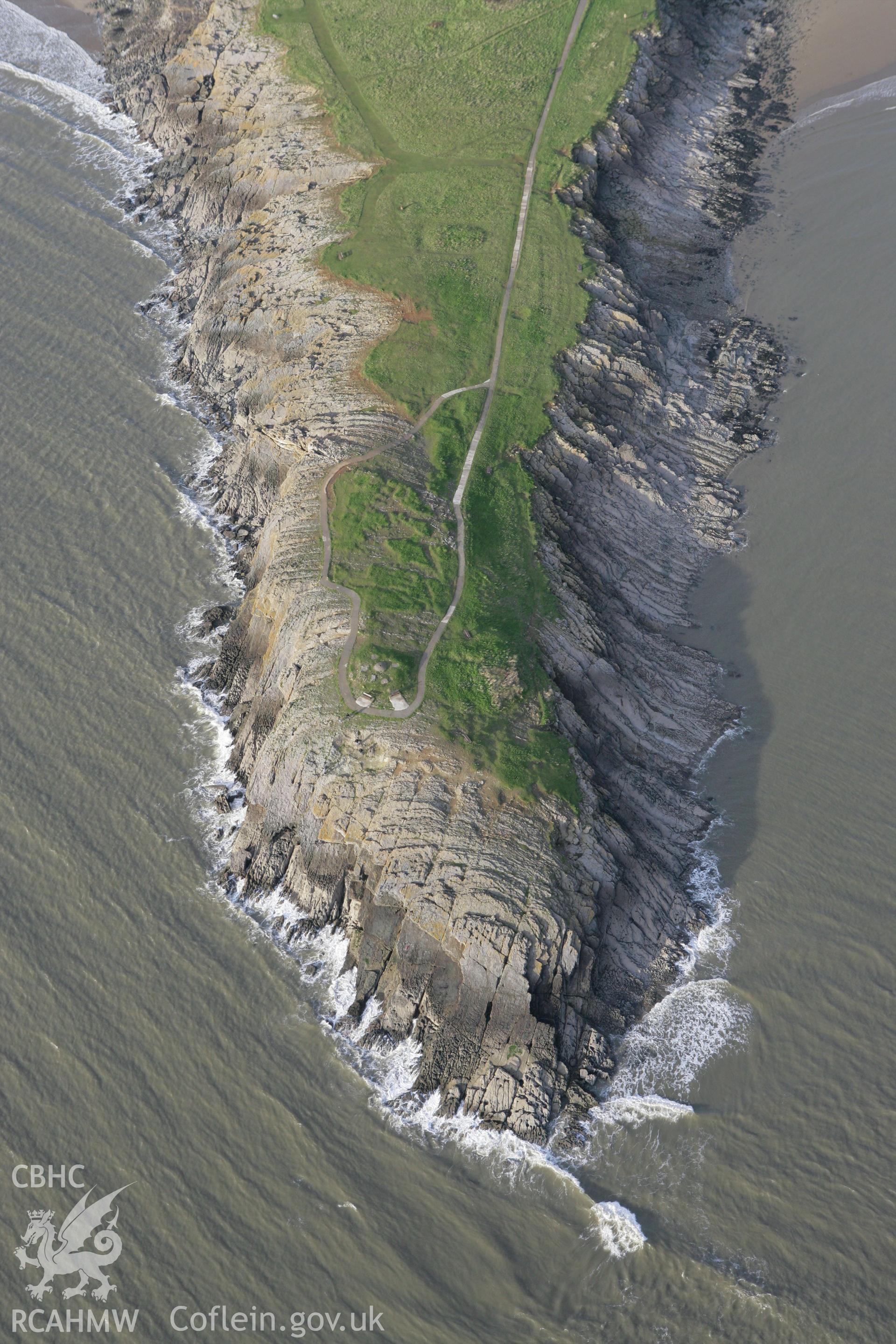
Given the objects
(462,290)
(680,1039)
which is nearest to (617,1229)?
(680,1039)

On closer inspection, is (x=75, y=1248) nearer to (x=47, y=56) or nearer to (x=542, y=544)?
(x=542, y=544)

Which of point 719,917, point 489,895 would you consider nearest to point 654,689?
point 719,917

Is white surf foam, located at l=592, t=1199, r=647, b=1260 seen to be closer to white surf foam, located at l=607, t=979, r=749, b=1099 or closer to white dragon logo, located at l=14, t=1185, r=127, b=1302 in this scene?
white surf foam, located at l=607, t=979, r=749, b=1099

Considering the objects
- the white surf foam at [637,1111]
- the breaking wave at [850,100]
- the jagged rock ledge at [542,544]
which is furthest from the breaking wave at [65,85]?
the white surf foam at [637,1111]

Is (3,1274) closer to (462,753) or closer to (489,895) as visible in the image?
(489,895)

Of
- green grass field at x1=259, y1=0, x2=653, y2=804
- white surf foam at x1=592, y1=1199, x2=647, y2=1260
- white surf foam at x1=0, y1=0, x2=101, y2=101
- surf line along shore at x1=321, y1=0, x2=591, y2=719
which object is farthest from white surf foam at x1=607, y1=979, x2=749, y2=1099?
white surf foam at x1=0, y1=0, x2=101, y2=101

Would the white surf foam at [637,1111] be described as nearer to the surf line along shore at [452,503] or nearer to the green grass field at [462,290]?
the green grass field at [462,290]
